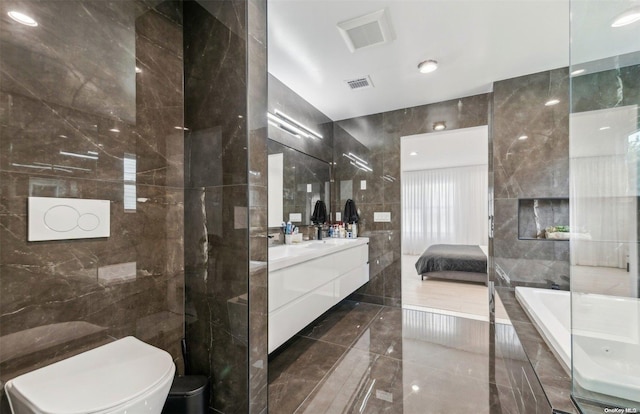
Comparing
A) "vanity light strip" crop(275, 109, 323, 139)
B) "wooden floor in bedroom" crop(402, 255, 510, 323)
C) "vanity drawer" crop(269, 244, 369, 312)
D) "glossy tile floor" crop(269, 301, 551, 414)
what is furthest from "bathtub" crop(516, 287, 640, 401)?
"vanity light strip" crop(275, 109, 323, 139)

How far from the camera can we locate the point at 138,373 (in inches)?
37.4

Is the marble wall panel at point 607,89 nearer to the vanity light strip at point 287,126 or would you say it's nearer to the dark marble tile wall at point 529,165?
the dark marble tile wall at point 529,165

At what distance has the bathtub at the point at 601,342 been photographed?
1098 mm

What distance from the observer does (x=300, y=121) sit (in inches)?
111

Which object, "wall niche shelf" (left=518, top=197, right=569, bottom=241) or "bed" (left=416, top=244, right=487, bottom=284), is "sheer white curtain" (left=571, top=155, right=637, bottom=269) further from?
"bed" (left=416, top=244, right=487, bottom=284)

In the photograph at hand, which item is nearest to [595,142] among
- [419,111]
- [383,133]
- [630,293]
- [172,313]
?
[630,293]

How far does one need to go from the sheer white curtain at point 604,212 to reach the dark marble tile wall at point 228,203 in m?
1.80

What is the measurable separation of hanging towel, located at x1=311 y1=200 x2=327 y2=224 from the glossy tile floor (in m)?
1.14

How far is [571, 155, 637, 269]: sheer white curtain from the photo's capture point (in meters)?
1.43

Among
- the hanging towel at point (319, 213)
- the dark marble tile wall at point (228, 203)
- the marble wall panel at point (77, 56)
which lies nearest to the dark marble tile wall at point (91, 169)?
the marble wall panel at point (77, 56)

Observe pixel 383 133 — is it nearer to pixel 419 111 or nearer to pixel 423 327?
pixel 419 111

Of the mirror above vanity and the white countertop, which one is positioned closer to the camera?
the white countertop

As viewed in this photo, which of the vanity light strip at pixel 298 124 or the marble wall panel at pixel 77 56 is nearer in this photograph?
the marble wall panel at pixel 77 56

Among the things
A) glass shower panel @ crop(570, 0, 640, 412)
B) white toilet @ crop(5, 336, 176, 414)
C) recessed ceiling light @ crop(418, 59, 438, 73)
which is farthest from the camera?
recessed ceiling light @ crop(418, 59, 438, 73)
